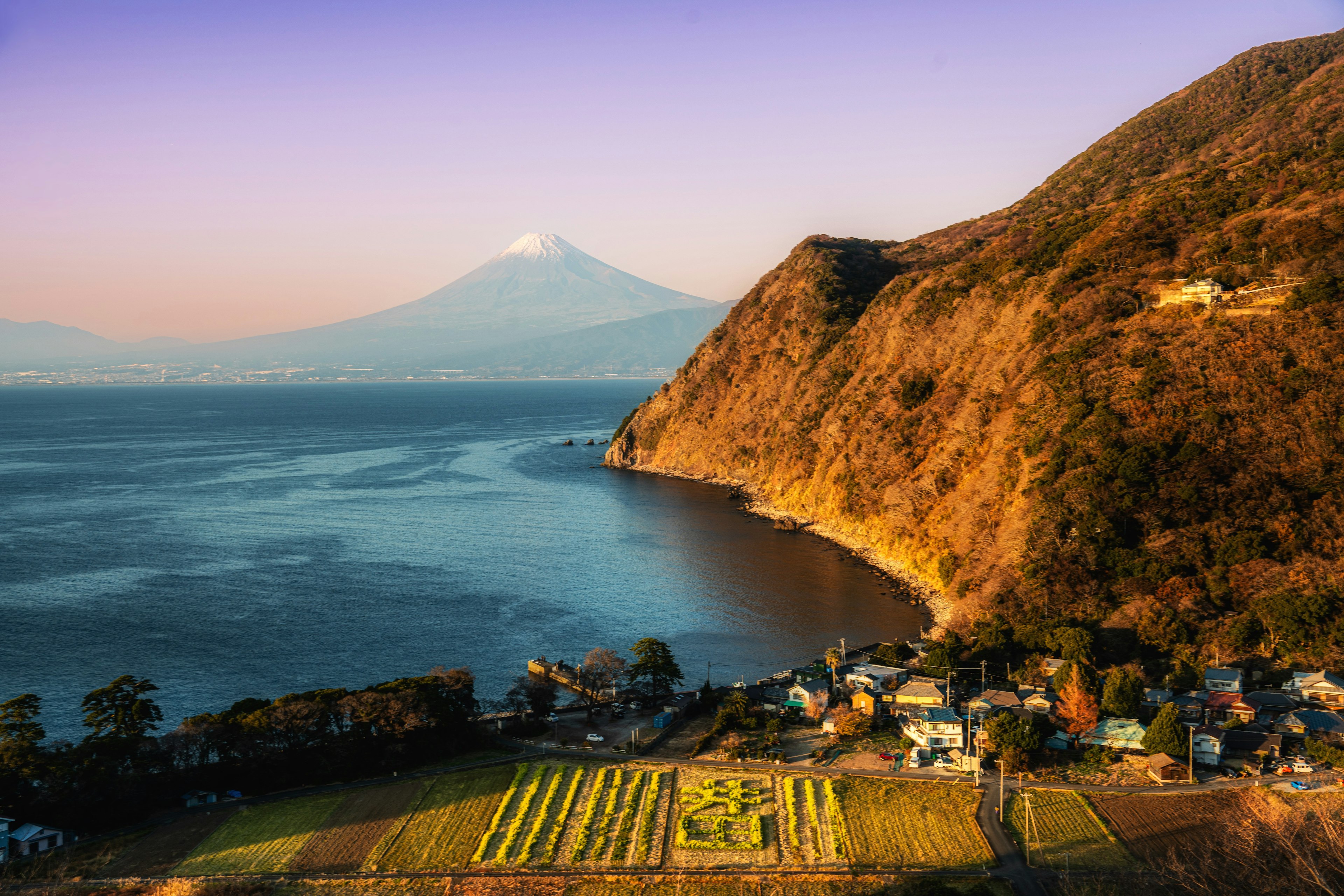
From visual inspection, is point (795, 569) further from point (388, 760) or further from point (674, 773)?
point (388, 760)

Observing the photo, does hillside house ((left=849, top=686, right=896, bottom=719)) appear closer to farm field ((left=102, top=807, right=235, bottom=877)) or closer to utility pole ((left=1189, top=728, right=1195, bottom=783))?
utility pole ((left=1189, top=728, right=1195, bottom=783))

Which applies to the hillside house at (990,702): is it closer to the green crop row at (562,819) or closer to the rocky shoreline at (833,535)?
the rocky shoreline at (833,535)

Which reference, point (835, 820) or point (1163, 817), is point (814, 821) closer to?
point (835, 820)

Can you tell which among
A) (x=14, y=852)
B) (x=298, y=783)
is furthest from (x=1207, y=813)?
(x=14, y=852)

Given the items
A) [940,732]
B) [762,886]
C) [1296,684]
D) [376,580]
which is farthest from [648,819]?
[376,580]

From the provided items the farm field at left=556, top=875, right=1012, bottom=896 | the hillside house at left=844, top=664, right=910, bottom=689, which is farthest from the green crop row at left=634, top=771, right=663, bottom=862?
the hillside house at left=844, top=664, right=910, bottom=689

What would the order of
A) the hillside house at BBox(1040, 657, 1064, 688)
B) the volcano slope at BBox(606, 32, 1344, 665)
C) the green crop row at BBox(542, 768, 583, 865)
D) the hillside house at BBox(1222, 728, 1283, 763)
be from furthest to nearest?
1. the volcano slope at BBox(606, 32, 1344, 665)
2. the hillside house at BBox(1040, 657, 1064, 688)
3. the hillside house at BBox(1222, 728, 1283, 763)
4. the green crop row at BBox(542, 768, 583, 865)
